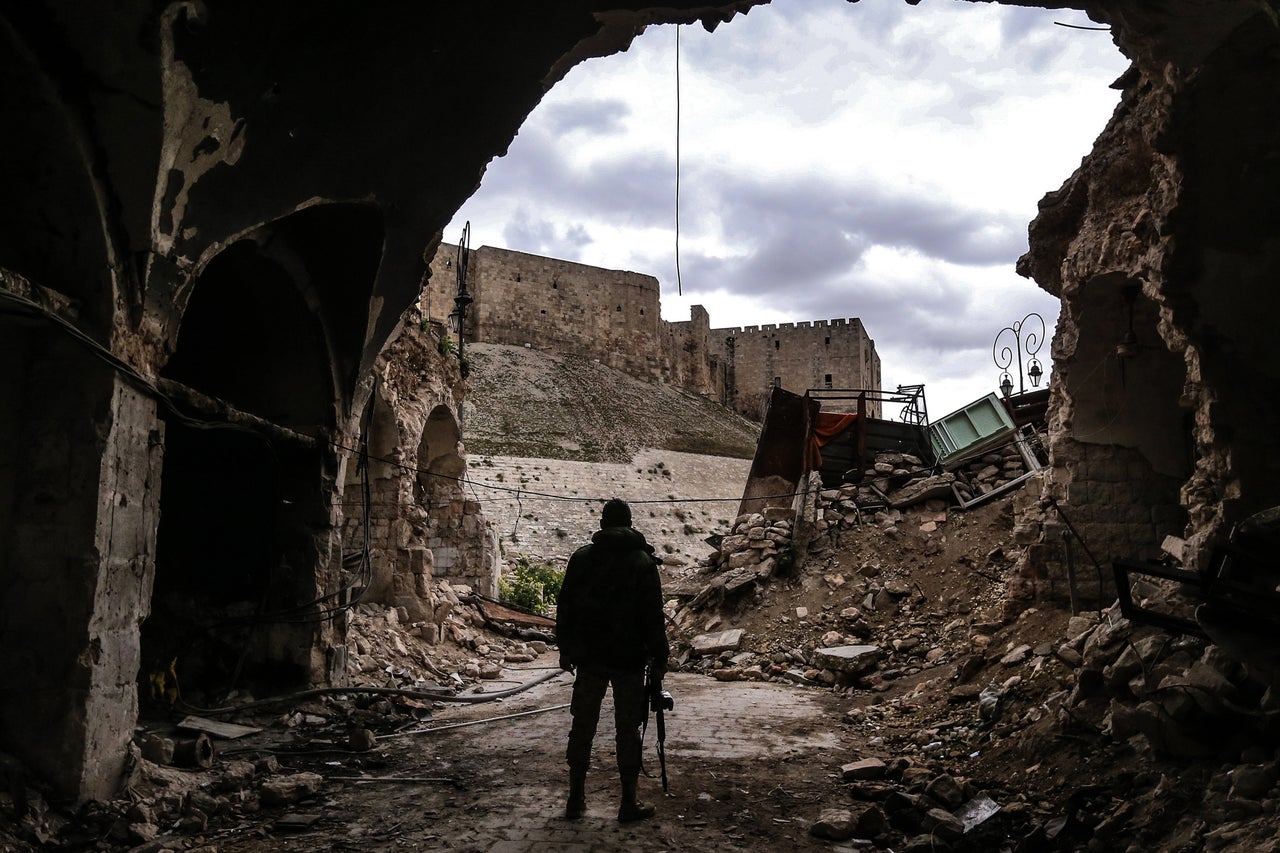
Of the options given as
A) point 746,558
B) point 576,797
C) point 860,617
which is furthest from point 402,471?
point 576,797

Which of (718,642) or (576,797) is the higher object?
(576,797)

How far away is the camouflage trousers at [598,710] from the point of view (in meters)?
4.53

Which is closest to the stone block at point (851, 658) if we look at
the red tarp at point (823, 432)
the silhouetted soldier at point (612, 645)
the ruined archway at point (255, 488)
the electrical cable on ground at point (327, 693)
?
the electrical cable on ground at point (327, 693)

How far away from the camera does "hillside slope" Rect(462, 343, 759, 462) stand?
3488 cm

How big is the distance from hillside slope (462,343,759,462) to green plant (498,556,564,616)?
40.4 ft

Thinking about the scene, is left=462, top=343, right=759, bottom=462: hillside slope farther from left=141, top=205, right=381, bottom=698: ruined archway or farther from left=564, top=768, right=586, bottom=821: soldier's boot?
left=564, top=768, right=586, bottom=821: soldier's boot

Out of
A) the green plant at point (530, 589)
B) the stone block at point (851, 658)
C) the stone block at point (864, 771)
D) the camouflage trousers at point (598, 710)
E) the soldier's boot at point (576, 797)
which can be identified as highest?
the camouflage trousers at point (598, 710)

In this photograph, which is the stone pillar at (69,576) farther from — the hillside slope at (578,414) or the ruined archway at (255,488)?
the hillside slope at (578,414)

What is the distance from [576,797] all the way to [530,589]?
1306 centimetres

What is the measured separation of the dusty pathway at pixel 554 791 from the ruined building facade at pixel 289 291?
1.40 meters

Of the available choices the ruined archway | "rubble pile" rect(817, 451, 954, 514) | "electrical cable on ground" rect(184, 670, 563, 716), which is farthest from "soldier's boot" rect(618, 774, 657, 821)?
"rubble pile" rect(817, 451, 954, 514)

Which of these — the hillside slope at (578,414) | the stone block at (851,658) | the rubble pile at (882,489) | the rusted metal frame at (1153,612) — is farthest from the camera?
the hillside slope at (578,414)

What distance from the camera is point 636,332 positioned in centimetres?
5156

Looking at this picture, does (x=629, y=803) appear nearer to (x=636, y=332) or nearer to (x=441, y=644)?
(x=441, y=644)
